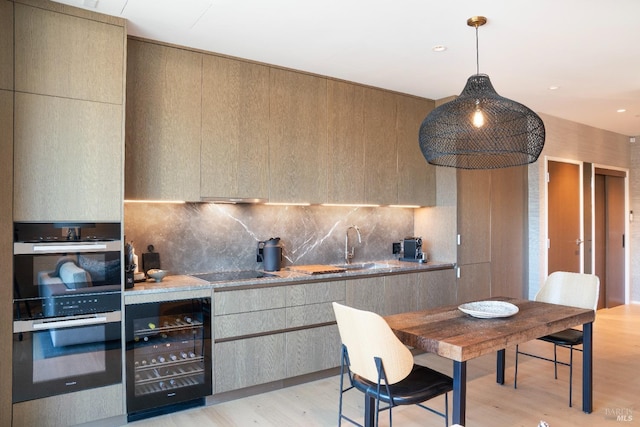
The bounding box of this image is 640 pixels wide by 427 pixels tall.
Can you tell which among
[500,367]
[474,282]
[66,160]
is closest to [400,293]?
[500,367]

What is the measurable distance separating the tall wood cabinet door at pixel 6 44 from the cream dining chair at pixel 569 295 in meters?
3.85

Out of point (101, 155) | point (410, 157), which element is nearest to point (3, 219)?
point (101, 155)

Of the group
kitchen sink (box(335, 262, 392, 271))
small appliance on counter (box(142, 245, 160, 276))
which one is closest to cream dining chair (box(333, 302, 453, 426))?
small appliance on counter (box(142, 245, 160, 276))

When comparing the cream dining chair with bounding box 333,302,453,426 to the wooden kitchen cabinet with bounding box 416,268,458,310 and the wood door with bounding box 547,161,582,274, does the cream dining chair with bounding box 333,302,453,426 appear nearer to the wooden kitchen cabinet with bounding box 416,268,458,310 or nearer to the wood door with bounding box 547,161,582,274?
the wooden kitchen cabinet with bounding box 416,268,458,310

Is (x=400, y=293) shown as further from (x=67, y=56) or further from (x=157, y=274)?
(x=67, y=56)

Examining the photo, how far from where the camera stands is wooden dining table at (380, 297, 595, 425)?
86.6 inches

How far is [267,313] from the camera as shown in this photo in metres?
3.36

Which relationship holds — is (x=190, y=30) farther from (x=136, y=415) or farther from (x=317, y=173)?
(x=136, y=415)

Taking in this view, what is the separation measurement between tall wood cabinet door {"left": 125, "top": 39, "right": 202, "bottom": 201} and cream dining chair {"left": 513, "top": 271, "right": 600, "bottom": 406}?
290 cm

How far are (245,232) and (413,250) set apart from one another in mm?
1827

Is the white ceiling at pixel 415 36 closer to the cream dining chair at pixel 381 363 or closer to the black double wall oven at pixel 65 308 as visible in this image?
the black double wall oven at pixel 65 308

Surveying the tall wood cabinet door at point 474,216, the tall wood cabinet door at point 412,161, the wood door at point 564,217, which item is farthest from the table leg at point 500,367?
the wood door at point 564,217

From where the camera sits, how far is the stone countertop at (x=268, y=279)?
9.79 ft

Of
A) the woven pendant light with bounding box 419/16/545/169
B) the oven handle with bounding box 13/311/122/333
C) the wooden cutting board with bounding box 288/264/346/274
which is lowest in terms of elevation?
the oven handle with bounding box 13/311/122/333
